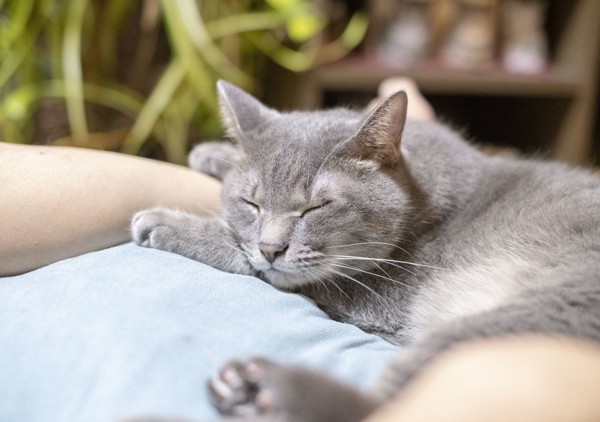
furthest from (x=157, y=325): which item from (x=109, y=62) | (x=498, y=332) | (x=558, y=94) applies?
(x=558, y=94)

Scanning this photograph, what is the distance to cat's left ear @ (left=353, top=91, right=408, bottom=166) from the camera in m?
1.05

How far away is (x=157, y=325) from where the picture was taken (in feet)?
2.74

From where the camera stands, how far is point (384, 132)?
3.55ft

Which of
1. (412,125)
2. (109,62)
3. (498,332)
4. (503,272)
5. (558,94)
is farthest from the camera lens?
(558,94)

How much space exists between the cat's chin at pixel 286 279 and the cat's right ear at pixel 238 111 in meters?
0.29

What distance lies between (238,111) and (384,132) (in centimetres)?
31

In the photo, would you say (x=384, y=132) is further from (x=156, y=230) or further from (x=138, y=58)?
(x=138, y=58)

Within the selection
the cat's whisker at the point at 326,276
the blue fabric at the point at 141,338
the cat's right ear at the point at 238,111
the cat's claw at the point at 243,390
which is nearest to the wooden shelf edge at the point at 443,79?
the cat's right ear at the point at 238,111

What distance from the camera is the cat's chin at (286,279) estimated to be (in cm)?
107

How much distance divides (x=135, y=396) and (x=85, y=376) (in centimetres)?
9

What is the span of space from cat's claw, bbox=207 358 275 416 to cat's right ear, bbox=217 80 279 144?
0.57 metres

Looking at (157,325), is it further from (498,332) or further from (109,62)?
(109,62)

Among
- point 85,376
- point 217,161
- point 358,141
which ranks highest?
point 358,141

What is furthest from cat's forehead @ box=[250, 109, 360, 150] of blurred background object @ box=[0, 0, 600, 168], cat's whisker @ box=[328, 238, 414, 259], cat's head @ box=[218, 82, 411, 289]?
blurred background object @ box=[0, 0, 600, 168]
